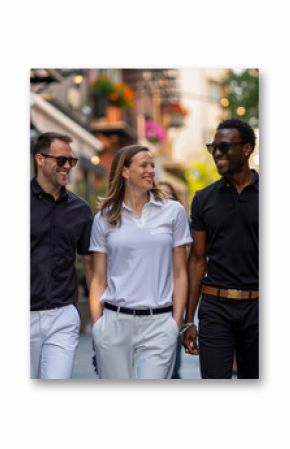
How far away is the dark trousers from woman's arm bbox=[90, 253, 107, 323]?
1.53 ft

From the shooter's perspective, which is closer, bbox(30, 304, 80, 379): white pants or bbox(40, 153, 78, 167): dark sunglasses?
bbox(30, 304, 80, 379): white pants

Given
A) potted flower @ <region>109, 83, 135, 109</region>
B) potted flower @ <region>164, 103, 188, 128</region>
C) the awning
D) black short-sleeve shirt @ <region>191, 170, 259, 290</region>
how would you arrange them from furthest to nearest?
1. potted flower @ <region>109, 83, 135, 109</region>
2. potted flower @ <region>164, 103, 188, 128</region>
3. the awning
4. black short-sleeve shirt @ <region>191, 170, 259, 290</region>

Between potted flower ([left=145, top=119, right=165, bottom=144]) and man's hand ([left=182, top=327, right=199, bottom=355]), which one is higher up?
potted flower ([left=145, top=119, right=165, bottom=144])

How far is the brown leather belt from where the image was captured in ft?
16.5

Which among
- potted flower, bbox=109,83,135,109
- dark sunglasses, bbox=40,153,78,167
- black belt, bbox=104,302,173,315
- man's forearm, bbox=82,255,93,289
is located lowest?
black belt, bbox=104,302,173,315

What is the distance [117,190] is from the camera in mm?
5109

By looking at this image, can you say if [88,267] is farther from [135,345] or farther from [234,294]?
[234,294]

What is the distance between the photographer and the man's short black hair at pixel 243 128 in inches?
204

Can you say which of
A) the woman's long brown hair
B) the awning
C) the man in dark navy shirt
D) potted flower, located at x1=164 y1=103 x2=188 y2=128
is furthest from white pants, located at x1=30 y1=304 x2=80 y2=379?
potted flower, located at x1=164 y1=103 x2=188 y2=128

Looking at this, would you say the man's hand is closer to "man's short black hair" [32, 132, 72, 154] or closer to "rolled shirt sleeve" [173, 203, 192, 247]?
"rolled shirt sleeve" [173, 203, 192, 247]

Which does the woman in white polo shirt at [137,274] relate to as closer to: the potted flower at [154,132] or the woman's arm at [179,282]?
the woman's arm at [179,282]

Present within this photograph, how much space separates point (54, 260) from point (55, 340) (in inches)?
14.8

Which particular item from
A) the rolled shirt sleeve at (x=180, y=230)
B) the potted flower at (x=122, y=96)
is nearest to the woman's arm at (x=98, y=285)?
the rolled shirt sleeve at (x=180, y=230)
